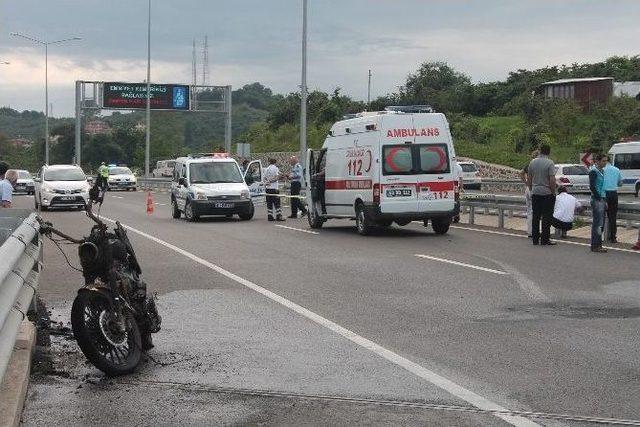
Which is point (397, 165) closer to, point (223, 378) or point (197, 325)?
point (197, 325)

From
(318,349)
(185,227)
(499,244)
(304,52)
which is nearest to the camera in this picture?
(318,349)

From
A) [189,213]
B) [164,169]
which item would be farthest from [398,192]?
[164,169]

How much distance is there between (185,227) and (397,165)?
7020 mm

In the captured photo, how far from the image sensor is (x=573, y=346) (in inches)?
346

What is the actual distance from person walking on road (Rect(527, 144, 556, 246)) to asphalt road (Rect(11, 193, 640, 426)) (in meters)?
1.81

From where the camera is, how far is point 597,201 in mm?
18438

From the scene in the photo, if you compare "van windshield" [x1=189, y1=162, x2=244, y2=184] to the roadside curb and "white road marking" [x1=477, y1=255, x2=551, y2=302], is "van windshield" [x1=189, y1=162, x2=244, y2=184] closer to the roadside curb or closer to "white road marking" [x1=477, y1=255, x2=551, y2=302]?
"white road marking" [x1=477, y1=255, x2=551, y2=302]

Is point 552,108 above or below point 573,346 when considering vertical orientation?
above

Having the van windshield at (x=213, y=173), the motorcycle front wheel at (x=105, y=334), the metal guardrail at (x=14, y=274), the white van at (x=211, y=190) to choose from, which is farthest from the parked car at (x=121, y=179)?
the motorcycle front wheel at (x=105, y=334)

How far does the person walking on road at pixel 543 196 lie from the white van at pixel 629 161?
26298 mm

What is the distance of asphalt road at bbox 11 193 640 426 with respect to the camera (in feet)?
21.9

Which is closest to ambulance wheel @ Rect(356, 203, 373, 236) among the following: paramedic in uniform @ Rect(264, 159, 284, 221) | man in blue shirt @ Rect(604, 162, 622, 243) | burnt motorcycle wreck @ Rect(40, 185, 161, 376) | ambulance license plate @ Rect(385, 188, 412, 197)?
ambulance license plate @ Rect(385, 188, 412, 197)

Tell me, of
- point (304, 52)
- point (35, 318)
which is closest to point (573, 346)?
point (35, 318)

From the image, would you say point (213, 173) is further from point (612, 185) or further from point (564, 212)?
point (612, 185)
